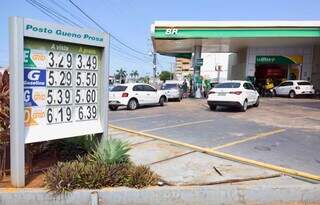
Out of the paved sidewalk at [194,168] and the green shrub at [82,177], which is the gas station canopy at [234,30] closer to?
the paved sidewalk at [194,168]

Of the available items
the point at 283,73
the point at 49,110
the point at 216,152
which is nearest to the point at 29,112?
the point at 49,110

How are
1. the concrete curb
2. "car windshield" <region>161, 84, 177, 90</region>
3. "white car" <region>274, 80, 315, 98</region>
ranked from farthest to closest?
"white car" <region>274, 80, 315, 98</region>
"car windshield" <region>161, 84, 177, 90</region>
the concrete curb

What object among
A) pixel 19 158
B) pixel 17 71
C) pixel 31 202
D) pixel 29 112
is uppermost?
pixel 17 71

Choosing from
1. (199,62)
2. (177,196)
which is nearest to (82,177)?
(177,196)

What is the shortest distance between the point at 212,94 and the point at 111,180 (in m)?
13.8

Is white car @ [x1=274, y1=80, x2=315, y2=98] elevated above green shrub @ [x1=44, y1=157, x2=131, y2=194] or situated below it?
above

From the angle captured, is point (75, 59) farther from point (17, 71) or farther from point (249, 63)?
point (249, 63)

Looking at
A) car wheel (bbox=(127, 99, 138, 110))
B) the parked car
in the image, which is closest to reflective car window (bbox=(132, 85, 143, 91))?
car wheel (bbox=(127, 99, 138, 110))

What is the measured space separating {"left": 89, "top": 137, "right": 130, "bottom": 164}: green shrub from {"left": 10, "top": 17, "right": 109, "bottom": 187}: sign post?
1.20ft

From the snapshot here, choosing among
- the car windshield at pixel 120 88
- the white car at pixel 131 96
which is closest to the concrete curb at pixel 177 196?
the white car at pixel 131 96

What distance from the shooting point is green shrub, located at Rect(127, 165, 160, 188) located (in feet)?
17.1

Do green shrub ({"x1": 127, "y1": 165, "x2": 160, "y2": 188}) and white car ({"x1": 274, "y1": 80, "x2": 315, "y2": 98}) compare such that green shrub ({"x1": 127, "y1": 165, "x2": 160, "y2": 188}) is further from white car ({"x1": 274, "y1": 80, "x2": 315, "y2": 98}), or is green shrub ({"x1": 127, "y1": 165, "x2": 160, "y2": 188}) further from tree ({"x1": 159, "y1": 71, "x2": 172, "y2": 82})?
tree ({"x1": 159, "y1": 71, "x2": 172, "y2": 82})

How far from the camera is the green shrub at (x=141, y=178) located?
522 centimetres

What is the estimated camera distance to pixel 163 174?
6012 mm
